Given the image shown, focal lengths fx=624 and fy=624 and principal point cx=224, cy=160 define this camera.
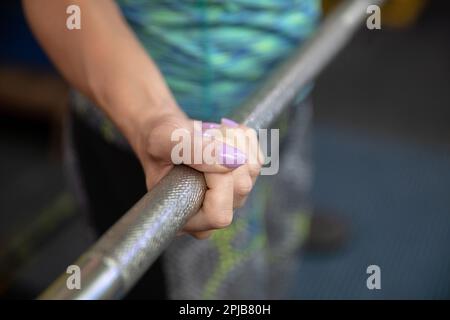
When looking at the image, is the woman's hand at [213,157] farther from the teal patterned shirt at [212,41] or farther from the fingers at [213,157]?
the teal patterned shirt at [212,41]

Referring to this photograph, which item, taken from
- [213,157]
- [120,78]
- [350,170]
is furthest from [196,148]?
[350,170]

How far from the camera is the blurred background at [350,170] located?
1192 mm

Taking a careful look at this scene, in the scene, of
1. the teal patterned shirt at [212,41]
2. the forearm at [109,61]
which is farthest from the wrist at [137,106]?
the teal patterned shirt at [212,41]

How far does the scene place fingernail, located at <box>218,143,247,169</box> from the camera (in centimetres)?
42

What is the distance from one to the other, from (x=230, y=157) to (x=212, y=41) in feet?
0.70

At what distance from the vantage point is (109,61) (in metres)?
0.50

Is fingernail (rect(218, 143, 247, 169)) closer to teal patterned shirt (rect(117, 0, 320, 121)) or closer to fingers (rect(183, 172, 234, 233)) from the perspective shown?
fingers (rect(183, 172, 234, 233))

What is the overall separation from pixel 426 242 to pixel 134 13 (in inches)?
34.3

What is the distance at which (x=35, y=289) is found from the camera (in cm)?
117

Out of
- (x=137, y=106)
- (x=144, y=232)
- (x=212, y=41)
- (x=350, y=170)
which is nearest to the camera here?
(x=144, y=232)

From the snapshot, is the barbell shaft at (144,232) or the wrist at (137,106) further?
the wrist at (137,106)

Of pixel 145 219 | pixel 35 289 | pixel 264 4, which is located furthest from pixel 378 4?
pixel 35 289

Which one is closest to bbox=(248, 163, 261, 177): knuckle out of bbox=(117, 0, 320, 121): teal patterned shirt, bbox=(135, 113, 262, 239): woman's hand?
bbox=(135, 113, 262, 239): woman's hand

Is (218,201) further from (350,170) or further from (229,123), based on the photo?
(350,170)
